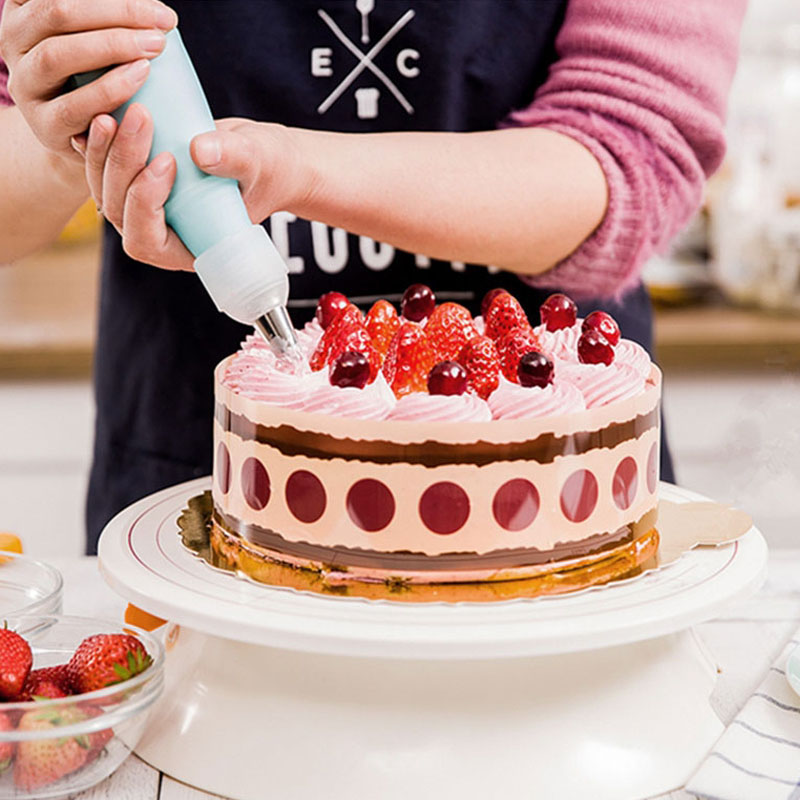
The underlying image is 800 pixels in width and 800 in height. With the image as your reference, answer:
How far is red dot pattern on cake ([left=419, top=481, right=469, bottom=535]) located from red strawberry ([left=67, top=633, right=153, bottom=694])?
21 cm

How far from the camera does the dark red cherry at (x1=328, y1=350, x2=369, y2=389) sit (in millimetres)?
890

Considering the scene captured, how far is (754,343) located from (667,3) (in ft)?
4.09

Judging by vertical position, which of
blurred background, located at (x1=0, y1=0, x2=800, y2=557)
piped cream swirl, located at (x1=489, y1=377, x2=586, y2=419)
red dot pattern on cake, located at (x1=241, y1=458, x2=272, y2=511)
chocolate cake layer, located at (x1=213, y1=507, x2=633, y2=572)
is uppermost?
piped cream swirl, located at (x1=489, y1=377, x2=586, y2=419)

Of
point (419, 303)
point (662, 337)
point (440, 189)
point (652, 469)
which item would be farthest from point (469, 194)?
point (662, 337)

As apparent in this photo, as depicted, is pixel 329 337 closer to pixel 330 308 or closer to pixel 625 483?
pixel 330 308

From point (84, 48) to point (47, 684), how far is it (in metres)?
0.40

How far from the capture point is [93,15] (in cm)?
82

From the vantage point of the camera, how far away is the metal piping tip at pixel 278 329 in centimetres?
88

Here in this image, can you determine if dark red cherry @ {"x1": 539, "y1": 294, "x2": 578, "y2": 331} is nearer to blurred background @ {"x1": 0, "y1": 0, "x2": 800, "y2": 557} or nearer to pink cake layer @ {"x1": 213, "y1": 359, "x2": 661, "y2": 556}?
pink cake layer @ {"x1": 213, "y1": 359, "x2": 661, "y2": 556}

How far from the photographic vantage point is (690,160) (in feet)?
4.20

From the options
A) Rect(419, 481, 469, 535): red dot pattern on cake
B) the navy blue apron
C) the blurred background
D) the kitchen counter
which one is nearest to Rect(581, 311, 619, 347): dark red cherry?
Rect(419, 481, 469, 535): red dot pattern on cake

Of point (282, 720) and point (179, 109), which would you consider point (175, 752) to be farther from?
point (179, 109)

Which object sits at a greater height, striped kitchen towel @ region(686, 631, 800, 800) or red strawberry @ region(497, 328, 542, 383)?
red strawberry @ region(497, 328, 542, 383)

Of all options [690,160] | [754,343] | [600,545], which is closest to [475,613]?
[600,545]
